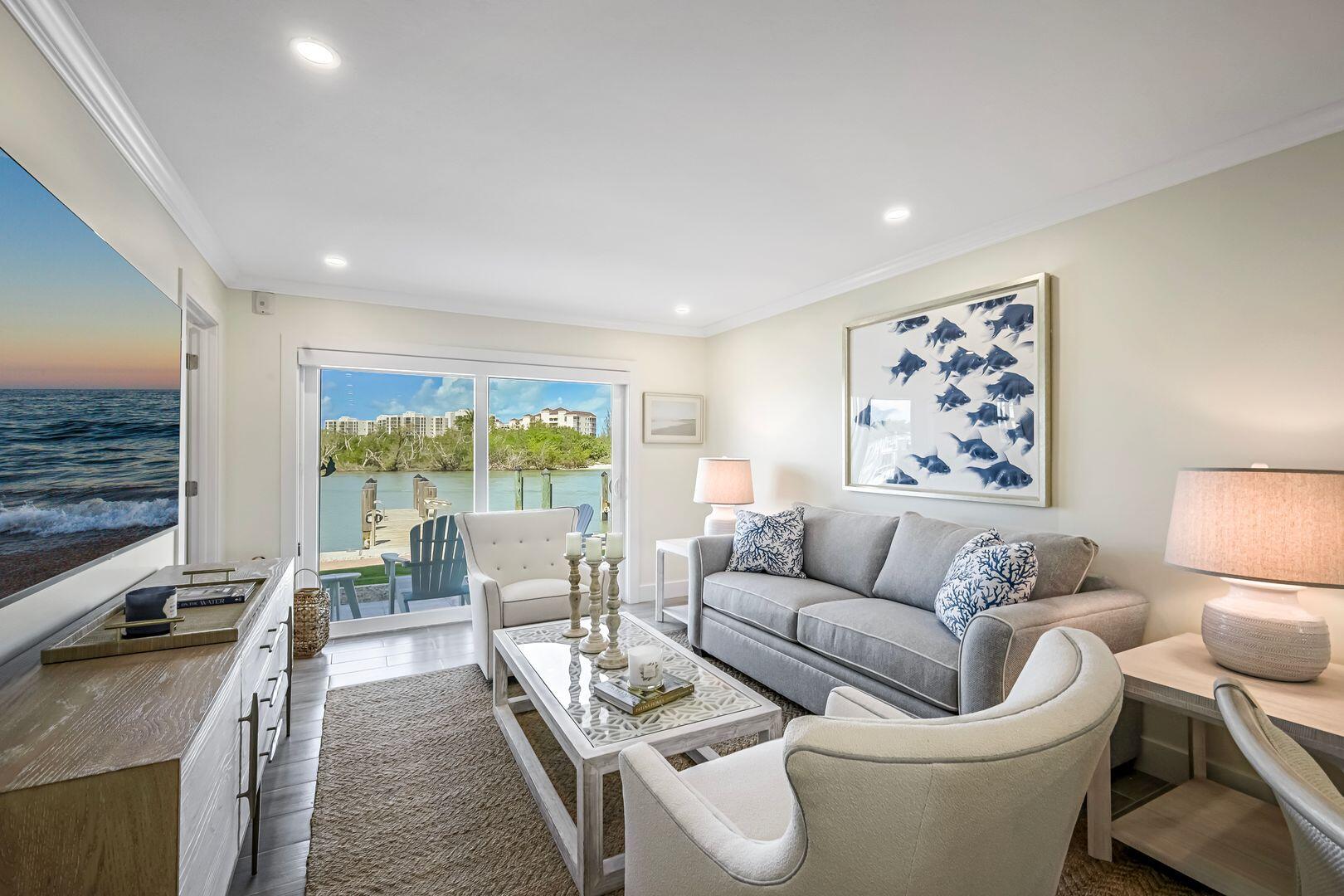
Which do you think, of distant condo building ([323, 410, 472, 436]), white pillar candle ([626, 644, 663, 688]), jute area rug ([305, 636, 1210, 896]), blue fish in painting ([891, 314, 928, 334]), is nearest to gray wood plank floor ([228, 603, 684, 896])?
jute area rug ([305, 636, 1210, 896])

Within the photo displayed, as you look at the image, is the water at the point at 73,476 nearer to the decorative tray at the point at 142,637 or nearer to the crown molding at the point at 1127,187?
the decorative tray at the point at 142,637

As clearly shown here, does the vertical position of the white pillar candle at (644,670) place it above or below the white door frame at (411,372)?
below

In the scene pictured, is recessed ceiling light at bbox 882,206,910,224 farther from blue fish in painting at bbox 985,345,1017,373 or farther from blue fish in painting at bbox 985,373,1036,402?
blue fish in painting at bbox 985,373,1036,402

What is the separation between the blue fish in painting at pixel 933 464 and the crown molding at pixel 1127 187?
108 cm

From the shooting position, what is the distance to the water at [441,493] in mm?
4191

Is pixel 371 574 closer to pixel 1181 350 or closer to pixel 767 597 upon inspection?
pixel 767 597

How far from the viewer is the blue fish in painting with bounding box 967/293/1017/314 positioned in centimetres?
298

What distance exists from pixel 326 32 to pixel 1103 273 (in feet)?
9.84

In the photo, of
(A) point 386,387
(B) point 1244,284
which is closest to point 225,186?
(A) point 386,387

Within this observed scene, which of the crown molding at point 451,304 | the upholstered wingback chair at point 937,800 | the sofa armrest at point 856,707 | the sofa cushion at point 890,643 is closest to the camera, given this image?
the upholstered wingback chair at point 937,800

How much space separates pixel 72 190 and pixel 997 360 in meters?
3.60

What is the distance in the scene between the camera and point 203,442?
3.42 metres

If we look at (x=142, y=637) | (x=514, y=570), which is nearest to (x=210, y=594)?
(x=142, y=637)

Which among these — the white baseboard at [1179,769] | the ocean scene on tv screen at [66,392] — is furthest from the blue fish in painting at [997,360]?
the ocean scene on tv screen at [66,392]
